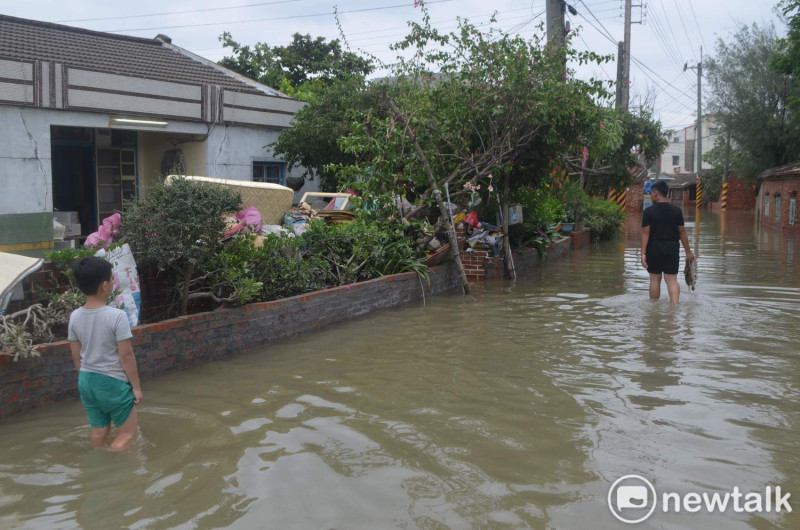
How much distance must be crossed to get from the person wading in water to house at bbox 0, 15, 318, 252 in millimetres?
9071

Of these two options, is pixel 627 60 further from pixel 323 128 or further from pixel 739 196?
pixel 739 196

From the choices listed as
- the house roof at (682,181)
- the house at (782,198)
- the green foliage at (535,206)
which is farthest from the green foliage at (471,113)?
the house roof at (682,181)

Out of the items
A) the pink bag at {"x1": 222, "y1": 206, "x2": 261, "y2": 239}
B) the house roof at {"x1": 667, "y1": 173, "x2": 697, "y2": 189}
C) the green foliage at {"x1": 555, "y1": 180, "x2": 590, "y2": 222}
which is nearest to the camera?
the pink bag at {"x1": 222, "y1": 206, "x2": 261, "y2": 239}

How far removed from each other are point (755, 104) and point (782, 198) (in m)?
11.8

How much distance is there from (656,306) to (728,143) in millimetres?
42139

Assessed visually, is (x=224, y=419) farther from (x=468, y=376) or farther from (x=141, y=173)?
(x=141, y=173)

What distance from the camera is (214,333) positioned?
6.80m

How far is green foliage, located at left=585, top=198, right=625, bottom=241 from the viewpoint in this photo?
22547mm

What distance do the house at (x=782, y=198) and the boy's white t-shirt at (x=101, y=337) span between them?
89.5ft

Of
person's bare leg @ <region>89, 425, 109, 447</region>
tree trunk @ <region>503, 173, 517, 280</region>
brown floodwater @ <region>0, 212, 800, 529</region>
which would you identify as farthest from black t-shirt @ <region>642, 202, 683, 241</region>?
person's bare leg @ <region>89, 425, 109, 447</region>

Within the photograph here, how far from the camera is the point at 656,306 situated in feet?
31.5

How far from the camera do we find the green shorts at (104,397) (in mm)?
4336

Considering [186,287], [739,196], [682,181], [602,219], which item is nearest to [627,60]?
[602,219]

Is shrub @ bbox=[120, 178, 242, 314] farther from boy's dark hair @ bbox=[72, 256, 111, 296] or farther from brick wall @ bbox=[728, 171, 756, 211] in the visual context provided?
brick wall @ bbox=[728, 171, 756, 211]
